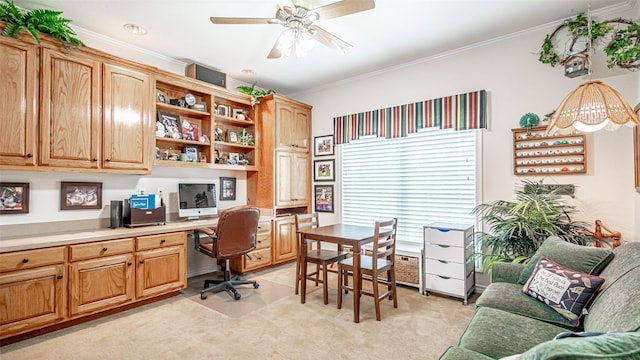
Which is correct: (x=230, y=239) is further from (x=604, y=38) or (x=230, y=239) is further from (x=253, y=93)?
(x=604, y=38)

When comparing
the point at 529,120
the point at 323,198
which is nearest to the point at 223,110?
Answer: the point at 323,198

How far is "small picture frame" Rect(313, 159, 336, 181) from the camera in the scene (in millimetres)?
4859

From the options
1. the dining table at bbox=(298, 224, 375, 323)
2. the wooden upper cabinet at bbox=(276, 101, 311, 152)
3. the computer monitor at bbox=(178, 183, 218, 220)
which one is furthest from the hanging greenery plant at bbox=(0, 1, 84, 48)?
the dining table at bbox=(298, 224, 375, 323)

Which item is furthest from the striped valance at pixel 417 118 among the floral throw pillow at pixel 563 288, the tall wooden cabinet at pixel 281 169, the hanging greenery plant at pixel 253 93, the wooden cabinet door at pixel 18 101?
the wooden cabinet door at pixel 18 101

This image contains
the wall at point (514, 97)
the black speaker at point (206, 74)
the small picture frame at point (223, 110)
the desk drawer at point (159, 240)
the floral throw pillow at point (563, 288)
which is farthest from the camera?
→ the small picture frame at point (223, 110)

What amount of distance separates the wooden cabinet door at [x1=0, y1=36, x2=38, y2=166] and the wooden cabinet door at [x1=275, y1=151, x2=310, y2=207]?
267 cm

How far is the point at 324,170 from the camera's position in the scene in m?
4.95

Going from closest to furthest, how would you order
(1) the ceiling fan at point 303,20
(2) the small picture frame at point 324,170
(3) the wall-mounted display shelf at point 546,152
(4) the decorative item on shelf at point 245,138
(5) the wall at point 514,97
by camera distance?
(1) the ceiling fan at point 303,20
(5) the wall at point 514,97
(3) the wall-mounted display shelf at point 546,152
(4) the decorative item on shelf at point 245,138
(2) the small picture frame at point 324,170

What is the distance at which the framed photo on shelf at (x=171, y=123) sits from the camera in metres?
3.65

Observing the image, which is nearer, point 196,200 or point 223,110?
point 196,200

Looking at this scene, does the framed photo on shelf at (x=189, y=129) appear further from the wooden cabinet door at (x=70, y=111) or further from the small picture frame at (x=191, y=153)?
the wooden cabinet door at (x=70, y=111)

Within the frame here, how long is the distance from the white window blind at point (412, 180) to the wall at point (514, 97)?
243mm

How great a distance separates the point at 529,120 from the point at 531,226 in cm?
112

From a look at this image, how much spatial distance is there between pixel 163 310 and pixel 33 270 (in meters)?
1.11
